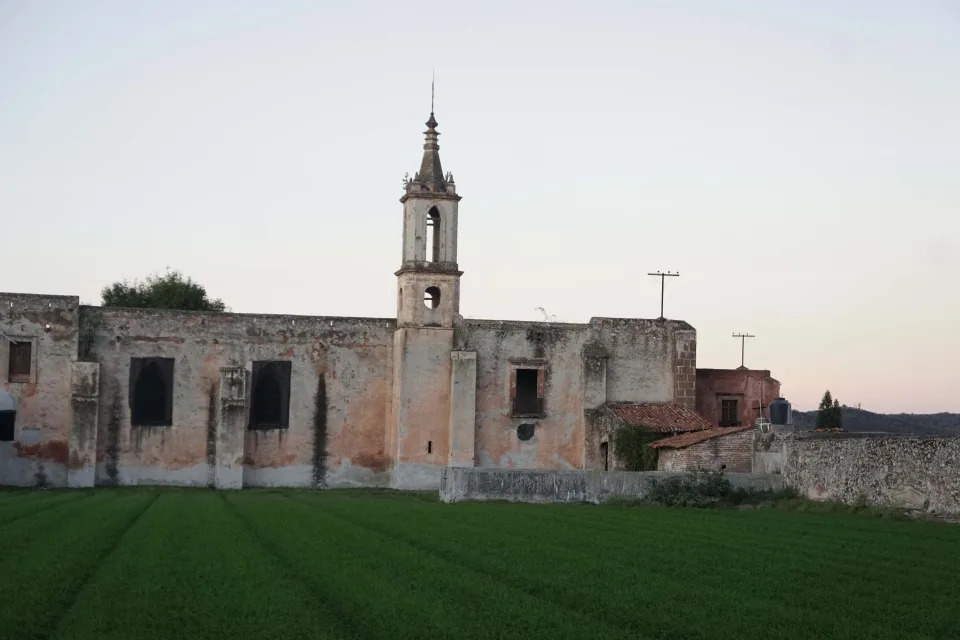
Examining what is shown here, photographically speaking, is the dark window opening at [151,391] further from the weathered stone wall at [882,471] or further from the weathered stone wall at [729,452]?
the weathered stone wall at [882,471]

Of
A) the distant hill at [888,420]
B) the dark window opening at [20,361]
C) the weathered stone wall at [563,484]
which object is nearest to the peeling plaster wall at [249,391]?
the dark window opening at [20,361]

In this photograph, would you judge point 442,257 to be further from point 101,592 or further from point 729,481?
point 101,592

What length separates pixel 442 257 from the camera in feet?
133

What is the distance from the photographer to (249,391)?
128 ft

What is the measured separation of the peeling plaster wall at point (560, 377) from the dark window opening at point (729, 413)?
96.2 inches

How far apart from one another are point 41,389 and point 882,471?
2294 cm

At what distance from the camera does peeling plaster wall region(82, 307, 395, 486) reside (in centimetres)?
3794

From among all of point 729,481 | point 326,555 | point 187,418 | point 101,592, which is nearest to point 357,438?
point 187,418

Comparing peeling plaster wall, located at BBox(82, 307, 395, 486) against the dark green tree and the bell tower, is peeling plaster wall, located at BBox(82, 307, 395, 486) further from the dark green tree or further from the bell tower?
the dark green tree

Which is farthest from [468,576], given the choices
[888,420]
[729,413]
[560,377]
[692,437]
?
[888,420]

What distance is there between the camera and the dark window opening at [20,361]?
3709 cm

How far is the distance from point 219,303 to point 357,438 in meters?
23.7

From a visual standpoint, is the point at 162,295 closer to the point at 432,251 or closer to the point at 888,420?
the point at 432,251

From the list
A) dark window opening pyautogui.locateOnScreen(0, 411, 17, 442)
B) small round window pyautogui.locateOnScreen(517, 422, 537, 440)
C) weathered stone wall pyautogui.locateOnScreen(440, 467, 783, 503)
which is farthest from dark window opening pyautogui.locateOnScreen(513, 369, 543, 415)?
dark window opening pyautogui.locateOnScreen(0, 411, 17, 442)
